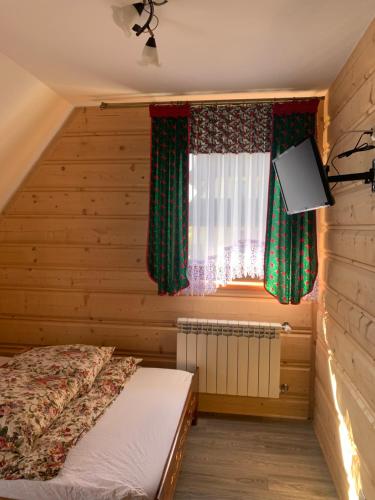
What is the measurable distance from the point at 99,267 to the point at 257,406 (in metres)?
1.79

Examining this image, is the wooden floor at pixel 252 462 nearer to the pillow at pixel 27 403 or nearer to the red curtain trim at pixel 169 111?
the pillow at pixel 27 403

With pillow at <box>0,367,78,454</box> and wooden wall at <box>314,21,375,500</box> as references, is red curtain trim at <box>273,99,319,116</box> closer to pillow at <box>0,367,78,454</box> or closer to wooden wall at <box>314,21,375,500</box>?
wooden wall at <box>314,21,375,500</box>

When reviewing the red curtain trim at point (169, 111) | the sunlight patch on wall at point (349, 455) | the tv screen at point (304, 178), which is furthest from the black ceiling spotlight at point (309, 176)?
the sunlight patch on wall at point (349, 455)

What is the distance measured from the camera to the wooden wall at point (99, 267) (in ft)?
9.57

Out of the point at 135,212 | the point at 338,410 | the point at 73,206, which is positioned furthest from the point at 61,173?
the point at 338,410

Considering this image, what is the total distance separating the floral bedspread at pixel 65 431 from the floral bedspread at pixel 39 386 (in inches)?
1.5

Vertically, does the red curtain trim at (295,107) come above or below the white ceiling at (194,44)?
below

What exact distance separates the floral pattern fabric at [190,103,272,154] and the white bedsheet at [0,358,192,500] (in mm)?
1838

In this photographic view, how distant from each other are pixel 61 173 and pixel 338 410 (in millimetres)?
2777

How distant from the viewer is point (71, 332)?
3.12 m

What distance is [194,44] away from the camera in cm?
197

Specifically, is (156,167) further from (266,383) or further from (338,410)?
(338,410)

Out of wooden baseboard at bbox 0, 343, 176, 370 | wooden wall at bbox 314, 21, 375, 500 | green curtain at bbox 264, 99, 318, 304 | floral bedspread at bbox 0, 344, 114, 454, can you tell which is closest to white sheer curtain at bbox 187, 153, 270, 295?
green curtain at bbox 264, 99, 318, 304

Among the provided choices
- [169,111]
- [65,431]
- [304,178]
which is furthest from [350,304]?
[169,111]
